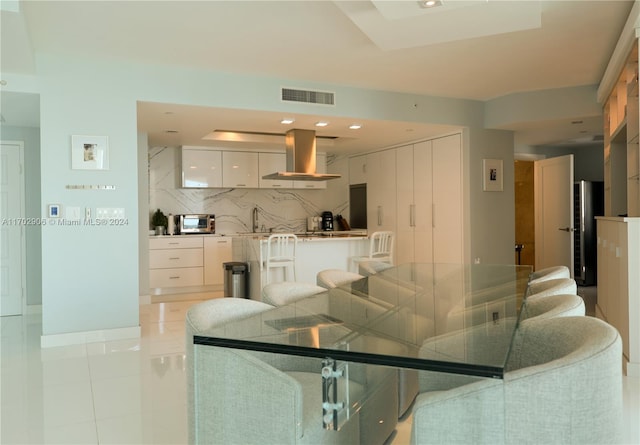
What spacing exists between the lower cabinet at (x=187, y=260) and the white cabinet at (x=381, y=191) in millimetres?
2525

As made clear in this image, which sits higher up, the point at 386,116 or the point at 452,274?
the point at 386,116

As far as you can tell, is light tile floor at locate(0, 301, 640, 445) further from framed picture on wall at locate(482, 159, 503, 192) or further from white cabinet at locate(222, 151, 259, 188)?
framed picture on wall at locate(482, 159, 503, 192)

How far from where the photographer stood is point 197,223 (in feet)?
26.6

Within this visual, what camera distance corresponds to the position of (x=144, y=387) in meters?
3.48

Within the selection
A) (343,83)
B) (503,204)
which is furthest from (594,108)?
(343,83)

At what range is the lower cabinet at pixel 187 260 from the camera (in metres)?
7.44

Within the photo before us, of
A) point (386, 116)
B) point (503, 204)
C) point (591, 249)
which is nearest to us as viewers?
point (386, 116)

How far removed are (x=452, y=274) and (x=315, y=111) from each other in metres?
3.05

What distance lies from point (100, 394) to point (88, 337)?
1.63 m

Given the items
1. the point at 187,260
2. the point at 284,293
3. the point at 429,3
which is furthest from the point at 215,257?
the point at 429,3

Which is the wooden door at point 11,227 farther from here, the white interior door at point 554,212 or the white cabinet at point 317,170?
the white interior door at point 554,212

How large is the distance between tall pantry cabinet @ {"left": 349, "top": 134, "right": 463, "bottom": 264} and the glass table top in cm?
451

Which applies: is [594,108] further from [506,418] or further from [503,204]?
[506,418]

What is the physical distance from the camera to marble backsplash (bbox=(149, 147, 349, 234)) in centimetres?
822
